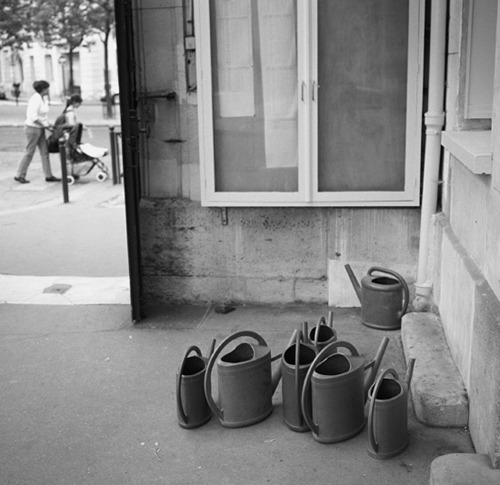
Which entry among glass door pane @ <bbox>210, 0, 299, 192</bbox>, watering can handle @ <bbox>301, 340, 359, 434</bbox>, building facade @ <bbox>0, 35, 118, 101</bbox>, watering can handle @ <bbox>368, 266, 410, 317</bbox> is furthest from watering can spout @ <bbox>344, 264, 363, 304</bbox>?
building facade @ <bbox>0, 35, 118, 101</bbox>

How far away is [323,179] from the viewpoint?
6699 millimetres

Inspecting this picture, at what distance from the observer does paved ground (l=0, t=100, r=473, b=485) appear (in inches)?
169

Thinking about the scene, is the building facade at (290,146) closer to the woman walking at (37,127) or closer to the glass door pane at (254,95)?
the glass door pane at (254,95)

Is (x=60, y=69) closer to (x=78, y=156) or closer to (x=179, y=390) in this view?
(x=78, y=156)

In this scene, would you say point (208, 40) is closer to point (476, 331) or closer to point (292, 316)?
point (292, 316)

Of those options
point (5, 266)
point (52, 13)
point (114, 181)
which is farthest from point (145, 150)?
point (52, 13)

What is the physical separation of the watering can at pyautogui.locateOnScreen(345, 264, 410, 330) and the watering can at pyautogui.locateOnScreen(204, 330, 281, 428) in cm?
172

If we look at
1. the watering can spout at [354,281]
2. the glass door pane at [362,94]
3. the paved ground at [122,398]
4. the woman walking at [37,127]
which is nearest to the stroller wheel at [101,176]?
the woman walking at [37,127]

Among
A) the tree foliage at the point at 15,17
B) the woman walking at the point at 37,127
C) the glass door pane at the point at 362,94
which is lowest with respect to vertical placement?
the woman walking at the point at 37,127

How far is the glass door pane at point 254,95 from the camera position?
6.58 m

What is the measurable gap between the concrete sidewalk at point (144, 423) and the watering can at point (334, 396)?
86 mm

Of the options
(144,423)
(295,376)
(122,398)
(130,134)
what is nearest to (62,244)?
(130,134)

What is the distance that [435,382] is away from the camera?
4773 millimetres

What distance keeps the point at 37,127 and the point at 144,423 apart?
10.8 m
